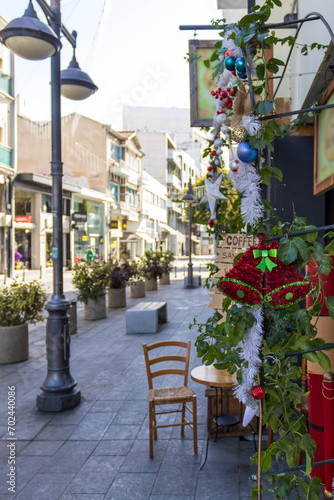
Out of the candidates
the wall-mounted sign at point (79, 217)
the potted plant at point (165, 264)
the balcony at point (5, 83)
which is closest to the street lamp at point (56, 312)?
the potted plant at point (165, 264)

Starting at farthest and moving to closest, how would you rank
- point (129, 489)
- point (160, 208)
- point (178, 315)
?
point (160, 208)
point (178, 315)
point (129, 489)

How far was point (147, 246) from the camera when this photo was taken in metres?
57.6

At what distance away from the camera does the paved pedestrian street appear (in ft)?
11.8

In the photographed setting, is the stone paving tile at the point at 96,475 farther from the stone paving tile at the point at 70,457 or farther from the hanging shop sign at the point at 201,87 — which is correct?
the hanging shop sign at the point at 201,87

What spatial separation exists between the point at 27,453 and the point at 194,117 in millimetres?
4267

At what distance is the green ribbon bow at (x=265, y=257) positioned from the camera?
212 centimetres

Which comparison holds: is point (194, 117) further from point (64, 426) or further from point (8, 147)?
point (8, 147)

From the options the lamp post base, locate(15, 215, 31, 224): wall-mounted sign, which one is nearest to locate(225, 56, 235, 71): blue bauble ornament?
the lamp post base

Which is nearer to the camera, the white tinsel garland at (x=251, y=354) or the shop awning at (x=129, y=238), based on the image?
the white tinsel garland at (x=251, y=354)

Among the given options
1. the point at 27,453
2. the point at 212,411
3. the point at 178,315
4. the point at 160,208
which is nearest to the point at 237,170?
the point at 212,411

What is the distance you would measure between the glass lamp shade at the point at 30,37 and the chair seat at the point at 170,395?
3.69 meters

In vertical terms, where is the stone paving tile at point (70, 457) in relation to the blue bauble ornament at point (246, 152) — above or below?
below

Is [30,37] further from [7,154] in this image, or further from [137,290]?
[7,154]

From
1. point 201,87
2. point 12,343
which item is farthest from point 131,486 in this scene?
point 201,87
